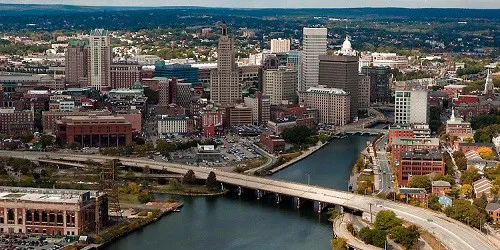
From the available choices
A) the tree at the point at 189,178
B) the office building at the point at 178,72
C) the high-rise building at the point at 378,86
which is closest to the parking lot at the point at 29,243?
the tree at the point at 189,178

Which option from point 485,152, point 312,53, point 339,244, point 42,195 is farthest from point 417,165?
point 312,53

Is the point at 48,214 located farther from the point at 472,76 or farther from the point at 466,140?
the point at 472,76

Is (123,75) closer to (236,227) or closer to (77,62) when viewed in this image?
(77,62)

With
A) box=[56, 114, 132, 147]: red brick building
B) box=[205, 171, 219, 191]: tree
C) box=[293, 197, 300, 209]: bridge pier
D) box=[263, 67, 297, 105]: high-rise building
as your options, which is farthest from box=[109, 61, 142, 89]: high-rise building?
box=[293, 197, 300, 209]: bridge pier

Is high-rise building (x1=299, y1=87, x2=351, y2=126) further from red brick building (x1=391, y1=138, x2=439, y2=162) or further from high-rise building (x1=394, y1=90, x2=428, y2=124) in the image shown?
red brick building (x1=391, y1=138, x2=439, y2=162)

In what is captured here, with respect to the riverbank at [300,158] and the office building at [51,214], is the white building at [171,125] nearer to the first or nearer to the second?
the riverbank at [300,158]

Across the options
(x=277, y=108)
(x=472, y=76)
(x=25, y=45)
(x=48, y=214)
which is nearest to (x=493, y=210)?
(x=48, y=214)
